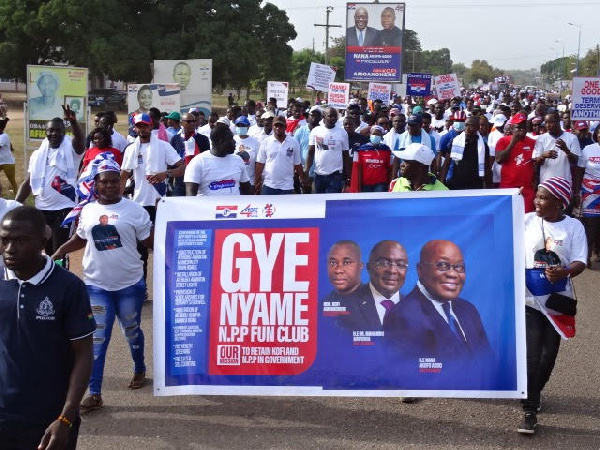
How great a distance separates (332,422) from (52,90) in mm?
10066

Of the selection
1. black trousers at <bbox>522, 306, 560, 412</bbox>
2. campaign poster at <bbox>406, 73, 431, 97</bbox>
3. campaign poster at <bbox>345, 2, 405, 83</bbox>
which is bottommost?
black trousers at <bbox>522, 306, 560, 412</bbox>

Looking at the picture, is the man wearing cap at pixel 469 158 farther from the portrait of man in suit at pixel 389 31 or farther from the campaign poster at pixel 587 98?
the portrait of man in suit at pixel 389 31

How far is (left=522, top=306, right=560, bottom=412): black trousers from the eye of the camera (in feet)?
17.1

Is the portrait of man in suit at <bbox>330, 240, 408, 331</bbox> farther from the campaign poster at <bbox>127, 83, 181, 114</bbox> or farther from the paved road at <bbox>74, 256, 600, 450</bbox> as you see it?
the campaign poster at <bbox>127, 83, 181, 114</bbox>

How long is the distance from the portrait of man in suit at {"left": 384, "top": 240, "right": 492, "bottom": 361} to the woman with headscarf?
43 centimetres

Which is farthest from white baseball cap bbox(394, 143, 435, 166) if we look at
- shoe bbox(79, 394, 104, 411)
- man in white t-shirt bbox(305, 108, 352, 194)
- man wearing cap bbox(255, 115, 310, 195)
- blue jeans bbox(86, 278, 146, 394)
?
man in white t-shirt bbox(305, 108, 352, 194)

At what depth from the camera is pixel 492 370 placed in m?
4.99

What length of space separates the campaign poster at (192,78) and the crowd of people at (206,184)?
11.5 feet

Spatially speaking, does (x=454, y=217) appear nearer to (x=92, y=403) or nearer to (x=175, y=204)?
(x=175, y=204)

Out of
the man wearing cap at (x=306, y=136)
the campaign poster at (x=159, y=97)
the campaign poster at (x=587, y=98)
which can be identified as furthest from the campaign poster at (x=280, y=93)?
the campaign poster at (x=587, y=98)

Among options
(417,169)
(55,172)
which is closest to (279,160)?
(55,172)

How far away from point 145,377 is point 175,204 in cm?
145

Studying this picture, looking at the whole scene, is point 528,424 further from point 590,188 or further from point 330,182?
point 330,182

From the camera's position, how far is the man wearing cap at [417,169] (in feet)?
19.3
